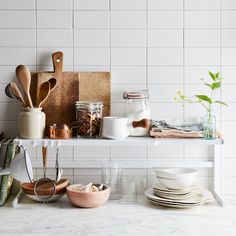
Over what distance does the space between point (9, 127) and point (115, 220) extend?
73cm

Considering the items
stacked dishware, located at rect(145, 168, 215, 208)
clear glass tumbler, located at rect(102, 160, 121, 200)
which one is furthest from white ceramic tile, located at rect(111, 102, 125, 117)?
stacked dishware, located at rect(145, 168, 215, 208)

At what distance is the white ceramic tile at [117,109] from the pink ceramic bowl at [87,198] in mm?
386

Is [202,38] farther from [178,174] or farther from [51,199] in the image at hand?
[51,199]

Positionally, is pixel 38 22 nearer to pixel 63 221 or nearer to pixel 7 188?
pixel 7 188

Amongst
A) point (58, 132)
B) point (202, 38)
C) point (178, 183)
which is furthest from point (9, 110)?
point (202, 38)

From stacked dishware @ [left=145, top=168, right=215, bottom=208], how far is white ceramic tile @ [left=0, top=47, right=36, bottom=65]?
0.79 meters

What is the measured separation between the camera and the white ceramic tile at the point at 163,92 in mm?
2135

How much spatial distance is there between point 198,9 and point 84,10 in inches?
20.9

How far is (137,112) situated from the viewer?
2061mm

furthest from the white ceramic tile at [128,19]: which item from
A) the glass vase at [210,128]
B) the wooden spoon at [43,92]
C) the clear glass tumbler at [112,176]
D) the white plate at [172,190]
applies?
the white plate at [172,190]

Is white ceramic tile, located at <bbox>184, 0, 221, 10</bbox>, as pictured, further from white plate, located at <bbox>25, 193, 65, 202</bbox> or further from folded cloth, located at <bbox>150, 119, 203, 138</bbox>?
white plate, located at <bbox>25, 193, 65, 202</bbox>

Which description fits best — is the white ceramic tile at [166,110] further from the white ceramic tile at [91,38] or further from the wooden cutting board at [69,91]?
the white ceramic tile at [91,38]

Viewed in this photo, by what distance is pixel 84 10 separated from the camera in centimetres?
211

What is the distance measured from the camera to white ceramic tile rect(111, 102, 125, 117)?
2.14m
